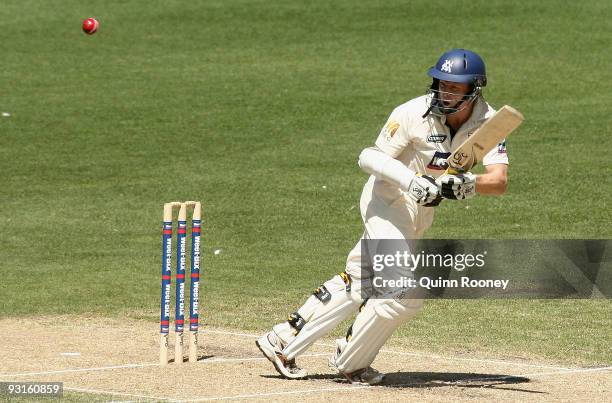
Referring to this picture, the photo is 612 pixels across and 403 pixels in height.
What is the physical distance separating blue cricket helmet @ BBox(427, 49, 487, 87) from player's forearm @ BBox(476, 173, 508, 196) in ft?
1.98

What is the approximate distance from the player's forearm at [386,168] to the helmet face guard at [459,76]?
385 mm

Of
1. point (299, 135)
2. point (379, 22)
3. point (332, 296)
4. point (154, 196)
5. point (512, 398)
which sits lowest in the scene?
point (512, 398)

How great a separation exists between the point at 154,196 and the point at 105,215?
1.01 m

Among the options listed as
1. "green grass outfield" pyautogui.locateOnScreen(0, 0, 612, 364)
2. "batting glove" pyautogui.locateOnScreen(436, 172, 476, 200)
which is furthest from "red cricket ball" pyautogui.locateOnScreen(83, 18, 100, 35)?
"batting glove" pyautogui.locateOnScreen(436, 172, 476, 200)

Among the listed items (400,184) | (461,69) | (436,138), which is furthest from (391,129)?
(461,69)

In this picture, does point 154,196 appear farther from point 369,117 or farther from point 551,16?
point 551,16

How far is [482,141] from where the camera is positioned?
7.61 meters

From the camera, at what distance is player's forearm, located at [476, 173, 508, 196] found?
766 cm

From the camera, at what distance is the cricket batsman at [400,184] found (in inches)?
307

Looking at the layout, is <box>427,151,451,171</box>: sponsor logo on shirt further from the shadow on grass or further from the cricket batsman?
the shadow on grass

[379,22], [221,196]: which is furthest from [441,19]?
[221,196]

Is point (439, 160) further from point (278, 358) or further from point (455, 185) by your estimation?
point (278, 358)

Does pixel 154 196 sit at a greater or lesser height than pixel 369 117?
lesser

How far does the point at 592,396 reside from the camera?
774 centimetres
